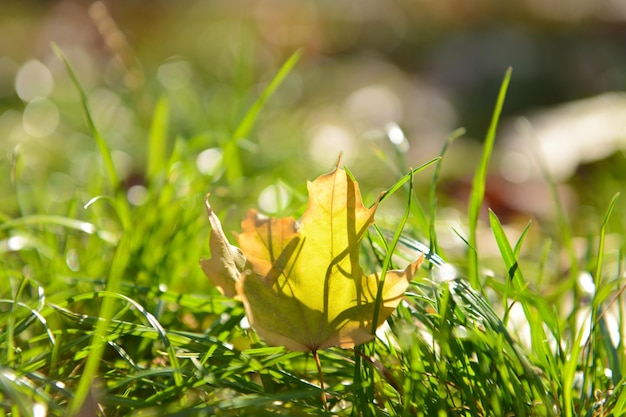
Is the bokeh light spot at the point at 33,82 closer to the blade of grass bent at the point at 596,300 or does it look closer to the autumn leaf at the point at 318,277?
the autumn leaf at the point at 318,277

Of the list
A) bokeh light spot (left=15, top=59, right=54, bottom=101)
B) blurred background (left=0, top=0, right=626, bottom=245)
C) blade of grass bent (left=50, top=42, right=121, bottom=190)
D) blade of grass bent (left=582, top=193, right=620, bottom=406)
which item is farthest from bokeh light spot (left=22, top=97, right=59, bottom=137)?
blade of grass bent (left=582, top=193, right=620, bottom=406)

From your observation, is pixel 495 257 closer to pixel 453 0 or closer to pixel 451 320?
pixel 451 320

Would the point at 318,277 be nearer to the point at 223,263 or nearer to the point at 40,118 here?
the point at 223,263

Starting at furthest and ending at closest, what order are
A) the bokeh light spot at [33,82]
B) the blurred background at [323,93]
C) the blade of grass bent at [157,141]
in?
1. the bokeh light spot at [33,82]
2. the blurred background at [323,93]
3. the blade of grass bent at [157,141]

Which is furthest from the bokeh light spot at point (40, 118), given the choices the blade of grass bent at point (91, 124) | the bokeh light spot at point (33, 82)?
the blade of grass bent at point (91, 124)

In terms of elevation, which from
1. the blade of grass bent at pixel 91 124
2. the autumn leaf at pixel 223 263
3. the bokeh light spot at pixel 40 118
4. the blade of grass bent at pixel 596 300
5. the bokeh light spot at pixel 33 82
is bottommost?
the blade of grass bent at pixel 596 300

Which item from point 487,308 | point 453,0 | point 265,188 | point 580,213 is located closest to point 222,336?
point 487,308
